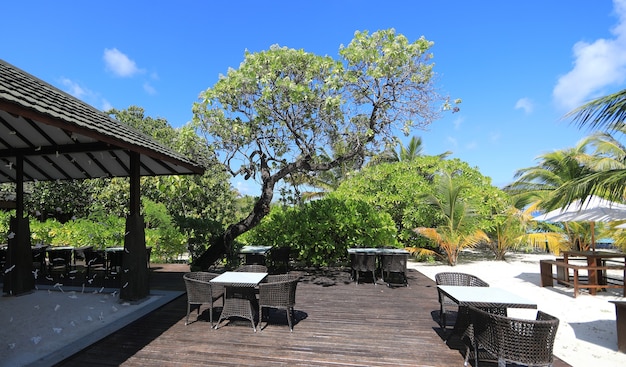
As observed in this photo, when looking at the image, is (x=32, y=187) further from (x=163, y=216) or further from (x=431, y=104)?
A: (x=431, y=104)

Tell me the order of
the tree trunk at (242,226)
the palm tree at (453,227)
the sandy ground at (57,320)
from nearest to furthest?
the sandy ground at (57,320) < the tree trunk at (242,226) < the palm tree at (453,227)

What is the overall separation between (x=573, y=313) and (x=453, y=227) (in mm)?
6233

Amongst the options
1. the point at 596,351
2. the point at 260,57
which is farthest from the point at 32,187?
the point at 596,351

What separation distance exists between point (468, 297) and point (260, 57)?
6.38m

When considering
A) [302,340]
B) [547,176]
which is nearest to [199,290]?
[302,340]

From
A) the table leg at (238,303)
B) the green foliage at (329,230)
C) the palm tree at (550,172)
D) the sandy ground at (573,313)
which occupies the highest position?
the palm tree at (550,172)

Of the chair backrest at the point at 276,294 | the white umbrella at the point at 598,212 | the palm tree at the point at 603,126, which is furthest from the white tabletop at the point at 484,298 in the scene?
the white umbrella at the point at 598,212

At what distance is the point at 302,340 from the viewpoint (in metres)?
4.39

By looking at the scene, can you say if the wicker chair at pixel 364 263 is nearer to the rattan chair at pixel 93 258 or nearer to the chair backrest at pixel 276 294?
the chair backrest at pixel 276 294

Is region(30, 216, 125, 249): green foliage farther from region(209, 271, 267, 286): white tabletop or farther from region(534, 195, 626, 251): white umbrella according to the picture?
region(534, 195, 626, 251): white umbrella

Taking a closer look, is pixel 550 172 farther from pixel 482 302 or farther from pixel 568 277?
pixel 482 302

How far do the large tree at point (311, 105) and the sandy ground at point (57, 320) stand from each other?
10.9ft

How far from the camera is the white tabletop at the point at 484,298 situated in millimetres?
3887

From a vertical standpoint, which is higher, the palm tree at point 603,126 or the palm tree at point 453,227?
the palm tree at point 603,126
